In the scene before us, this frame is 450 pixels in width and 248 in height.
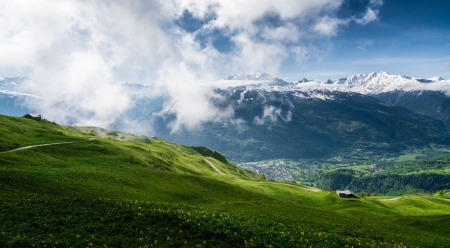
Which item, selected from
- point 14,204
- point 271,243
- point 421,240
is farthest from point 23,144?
point 421,240

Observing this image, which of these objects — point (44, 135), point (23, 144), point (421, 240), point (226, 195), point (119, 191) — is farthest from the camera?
point (44, 135)

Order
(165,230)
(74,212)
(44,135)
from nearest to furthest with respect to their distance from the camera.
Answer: (165,230)
(74,212)
(44,135)

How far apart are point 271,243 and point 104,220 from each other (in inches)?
784

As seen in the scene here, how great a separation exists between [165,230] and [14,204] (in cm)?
2127

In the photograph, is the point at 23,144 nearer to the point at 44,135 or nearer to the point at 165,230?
the point at 44,135

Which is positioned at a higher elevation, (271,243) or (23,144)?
(23,144)

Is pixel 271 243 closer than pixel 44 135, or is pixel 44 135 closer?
pixel 271 243

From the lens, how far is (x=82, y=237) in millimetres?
26875

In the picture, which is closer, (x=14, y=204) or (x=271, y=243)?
(x=271, y=243)

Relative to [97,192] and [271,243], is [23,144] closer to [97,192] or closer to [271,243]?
[97,192]

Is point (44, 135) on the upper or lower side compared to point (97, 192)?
upper

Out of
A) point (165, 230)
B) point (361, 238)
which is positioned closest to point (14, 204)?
point (165, 230)

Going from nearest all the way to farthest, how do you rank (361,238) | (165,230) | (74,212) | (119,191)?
(165,230)
(74,212)
(361,238)
(119,191)

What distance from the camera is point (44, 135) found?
101812 mm
